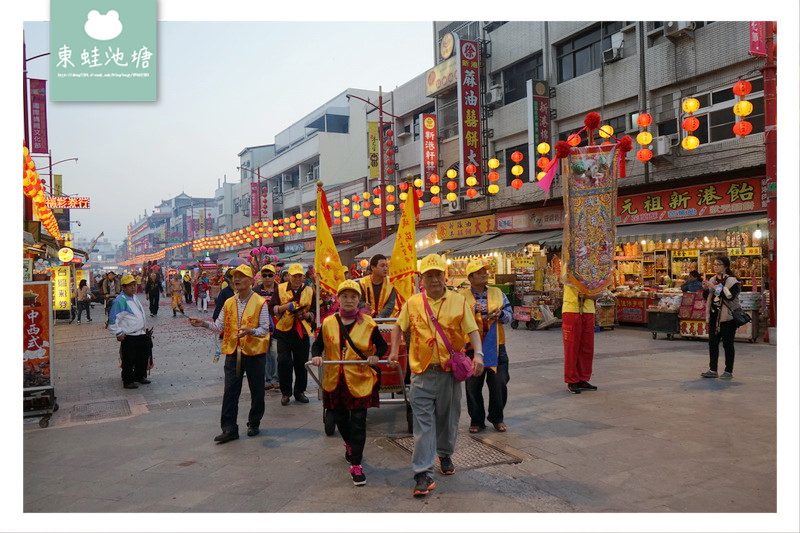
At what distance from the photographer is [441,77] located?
24828 mm

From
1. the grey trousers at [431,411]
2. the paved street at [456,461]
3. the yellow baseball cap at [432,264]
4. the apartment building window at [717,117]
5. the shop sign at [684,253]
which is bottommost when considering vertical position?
the paved street at [456,461]

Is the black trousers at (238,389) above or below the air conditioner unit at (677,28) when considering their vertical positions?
below

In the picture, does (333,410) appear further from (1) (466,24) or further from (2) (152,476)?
(1) (466,24)

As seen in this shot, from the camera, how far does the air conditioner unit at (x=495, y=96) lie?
2205 centimetres

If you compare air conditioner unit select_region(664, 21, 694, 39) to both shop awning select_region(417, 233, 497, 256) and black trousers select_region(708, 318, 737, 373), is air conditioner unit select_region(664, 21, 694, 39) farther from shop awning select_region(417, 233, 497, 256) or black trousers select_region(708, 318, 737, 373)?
black trousers select_region(708, 318, 737, 373)

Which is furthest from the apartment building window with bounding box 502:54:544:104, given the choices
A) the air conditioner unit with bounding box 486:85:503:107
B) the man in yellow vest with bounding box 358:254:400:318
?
the man in yellow vest with bounding box 358:254:400:318

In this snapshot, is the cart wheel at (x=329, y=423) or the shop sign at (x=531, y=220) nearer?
the cart wheel at (x=329, y=423)

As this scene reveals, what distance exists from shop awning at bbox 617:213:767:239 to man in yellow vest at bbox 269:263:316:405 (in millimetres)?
10240

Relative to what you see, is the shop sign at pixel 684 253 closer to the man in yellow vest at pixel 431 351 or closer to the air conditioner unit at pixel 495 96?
the air conditioner unit at pixel 495 96

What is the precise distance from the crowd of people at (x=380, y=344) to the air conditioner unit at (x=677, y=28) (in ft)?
30.6

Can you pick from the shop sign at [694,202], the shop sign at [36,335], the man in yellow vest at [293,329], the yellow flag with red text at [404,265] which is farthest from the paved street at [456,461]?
the shop sign at [694,202]

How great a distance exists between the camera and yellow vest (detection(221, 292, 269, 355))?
575 centimetres

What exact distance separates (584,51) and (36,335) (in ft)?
57.0

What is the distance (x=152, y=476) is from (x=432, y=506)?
2.27 m
